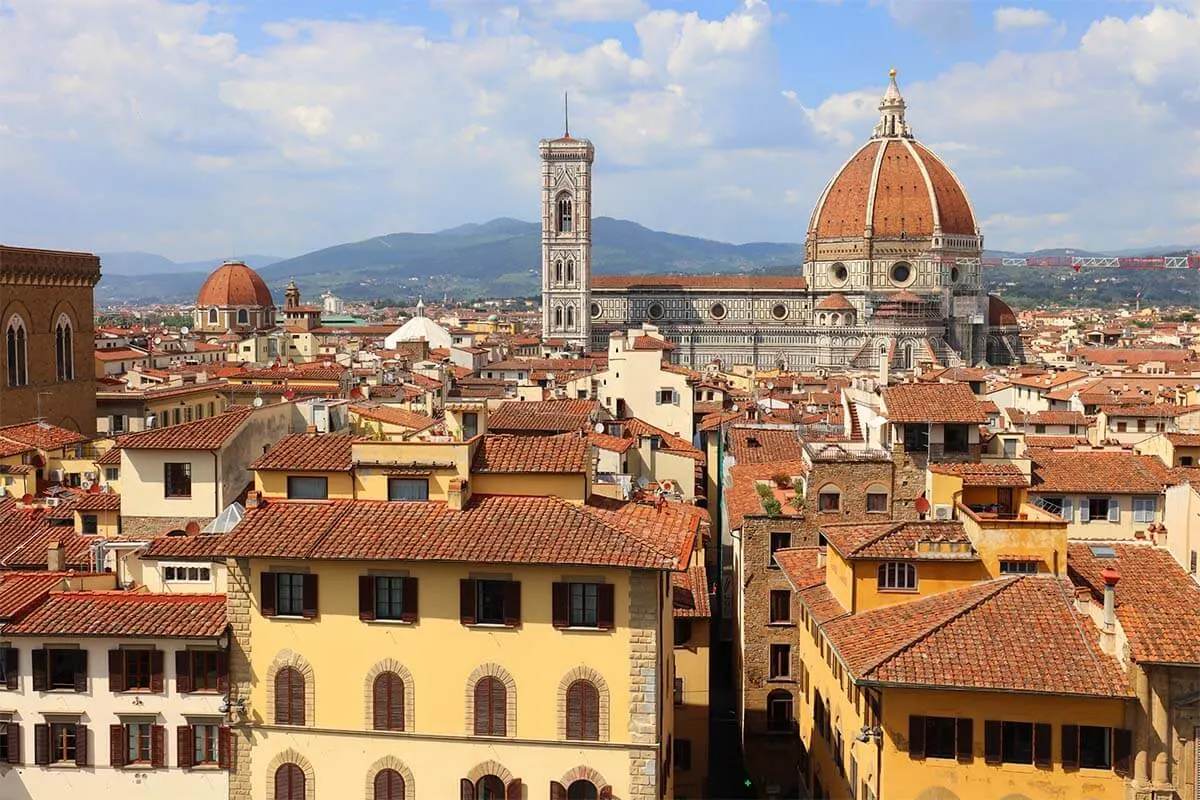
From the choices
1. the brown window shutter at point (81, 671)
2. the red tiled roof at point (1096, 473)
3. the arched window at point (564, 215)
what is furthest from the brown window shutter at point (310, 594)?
the arched window at point (564, 215)

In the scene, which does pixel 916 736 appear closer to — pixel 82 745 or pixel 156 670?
pixel 156 670

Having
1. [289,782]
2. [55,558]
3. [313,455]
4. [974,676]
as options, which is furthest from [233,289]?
[974,676]

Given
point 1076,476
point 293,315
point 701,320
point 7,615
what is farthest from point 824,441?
point 701,320

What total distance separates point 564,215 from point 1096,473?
418 feet

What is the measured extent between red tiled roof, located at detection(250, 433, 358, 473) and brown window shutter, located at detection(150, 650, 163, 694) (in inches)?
128

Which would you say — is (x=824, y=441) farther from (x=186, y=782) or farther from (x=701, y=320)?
(x=701, y=320)

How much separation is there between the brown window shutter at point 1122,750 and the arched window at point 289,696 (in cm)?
1053

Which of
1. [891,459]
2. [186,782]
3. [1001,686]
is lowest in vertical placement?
[186,782]

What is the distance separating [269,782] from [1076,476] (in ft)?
66.6

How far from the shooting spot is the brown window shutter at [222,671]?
736 inches

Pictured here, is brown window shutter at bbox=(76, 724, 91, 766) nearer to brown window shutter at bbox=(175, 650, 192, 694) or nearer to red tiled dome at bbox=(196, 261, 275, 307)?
brown window shutter at bbox=(175, 650, 192, 694)

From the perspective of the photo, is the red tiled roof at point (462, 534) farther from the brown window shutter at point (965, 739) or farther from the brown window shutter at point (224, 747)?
the brown window shutter at point (965, 739)

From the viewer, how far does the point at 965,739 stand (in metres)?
18.2

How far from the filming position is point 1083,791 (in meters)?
18.0
